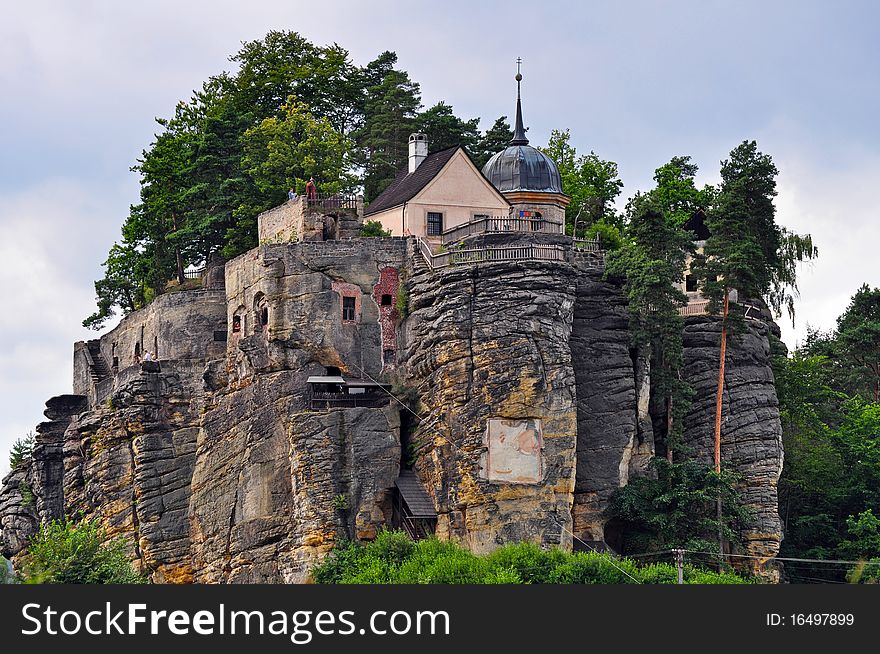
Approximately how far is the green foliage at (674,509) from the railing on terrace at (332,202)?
18658 millimetres

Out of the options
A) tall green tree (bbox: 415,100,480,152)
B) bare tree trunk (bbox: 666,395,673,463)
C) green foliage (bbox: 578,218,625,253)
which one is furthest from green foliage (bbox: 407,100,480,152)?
bare tree trunk (bbox: 666,395,673,463)

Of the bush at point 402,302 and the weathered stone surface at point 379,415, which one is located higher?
the bush at point 402,302

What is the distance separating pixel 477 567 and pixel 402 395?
36.6ft

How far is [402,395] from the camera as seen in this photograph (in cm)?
9325

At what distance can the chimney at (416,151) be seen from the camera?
102938mm

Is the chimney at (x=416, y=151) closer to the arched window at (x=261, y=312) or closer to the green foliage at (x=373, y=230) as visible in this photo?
the green foliage at (x=373, y=230)

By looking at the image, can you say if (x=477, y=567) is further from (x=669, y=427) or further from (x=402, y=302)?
(x=402, y=302)

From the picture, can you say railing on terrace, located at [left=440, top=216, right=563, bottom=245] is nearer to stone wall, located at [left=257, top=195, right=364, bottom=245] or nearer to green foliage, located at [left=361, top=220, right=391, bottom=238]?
green foliage, located at [left=361, top=220, right=391, bottom=238]

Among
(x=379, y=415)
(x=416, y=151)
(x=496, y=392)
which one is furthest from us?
(x=416, y=151)

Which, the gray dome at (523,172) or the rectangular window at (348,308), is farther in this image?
the gray dome at (523,172)

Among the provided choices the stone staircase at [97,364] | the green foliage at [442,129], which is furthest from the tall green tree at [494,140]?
the stone staircase at [97,364]

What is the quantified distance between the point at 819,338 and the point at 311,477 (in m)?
45.7

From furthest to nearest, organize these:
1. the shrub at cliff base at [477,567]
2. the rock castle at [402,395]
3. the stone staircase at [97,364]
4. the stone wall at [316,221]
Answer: the stone staircase at [97,364] < the stone wall at [316,221] < the rock castle at [402,395] < the shrub at cliff base at [477,567]

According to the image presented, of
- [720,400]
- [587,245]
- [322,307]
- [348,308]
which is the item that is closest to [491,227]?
[587,245]
